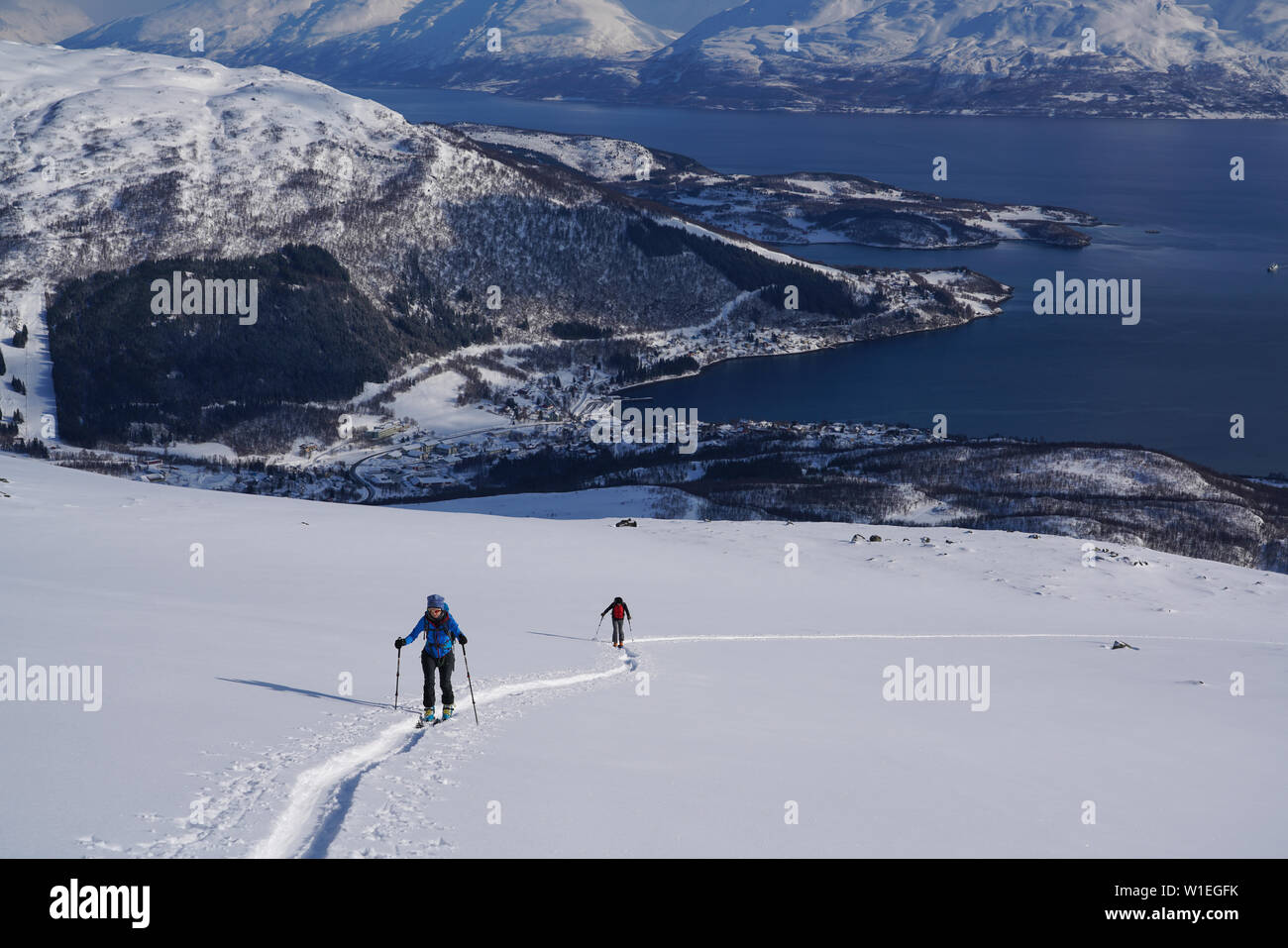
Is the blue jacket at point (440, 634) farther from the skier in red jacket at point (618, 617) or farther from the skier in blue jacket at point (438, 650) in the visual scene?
the skier in red jacket at point (618, 617)

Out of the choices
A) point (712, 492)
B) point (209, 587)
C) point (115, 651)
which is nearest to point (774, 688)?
point (115, 651)

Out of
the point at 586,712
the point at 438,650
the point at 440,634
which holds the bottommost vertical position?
the point at 586,712

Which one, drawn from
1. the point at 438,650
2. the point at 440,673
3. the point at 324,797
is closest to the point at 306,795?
the point at 324,797

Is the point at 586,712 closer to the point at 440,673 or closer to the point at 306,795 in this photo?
the point at 440,673

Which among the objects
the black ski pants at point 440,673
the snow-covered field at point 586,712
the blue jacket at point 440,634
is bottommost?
the snow-covered field at point 586,712

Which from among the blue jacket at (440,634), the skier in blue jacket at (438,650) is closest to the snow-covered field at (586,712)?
the skier in blue jacket at (438,650)

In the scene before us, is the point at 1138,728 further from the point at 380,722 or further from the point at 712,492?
the point at 712,492
